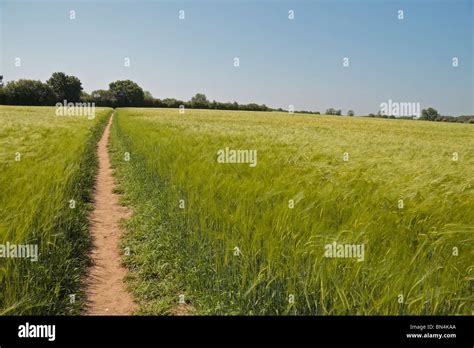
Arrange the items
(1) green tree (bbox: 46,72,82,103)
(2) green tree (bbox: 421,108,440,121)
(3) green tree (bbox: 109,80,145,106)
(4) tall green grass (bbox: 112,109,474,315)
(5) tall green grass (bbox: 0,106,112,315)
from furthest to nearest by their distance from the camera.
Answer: (3) green tree (bbox: 109,80,145,106), (1) green tree (bbox: 46,72,82,103), (2) green tree (bbox: 421,108,440,121), (5) tall green grass (bbox: 0,106,112,315), (4) tall green grass (bbox: 112,109,474,315)

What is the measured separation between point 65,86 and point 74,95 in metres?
2.99

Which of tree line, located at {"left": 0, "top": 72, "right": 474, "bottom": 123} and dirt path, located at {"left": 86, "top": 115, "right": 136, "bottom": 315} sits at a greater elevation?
tree line, located at {"left": 0, "top": 72, "right": 474, "bottom": 123}

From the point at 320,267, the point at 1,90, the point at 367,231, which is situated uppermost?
the point at 1,90

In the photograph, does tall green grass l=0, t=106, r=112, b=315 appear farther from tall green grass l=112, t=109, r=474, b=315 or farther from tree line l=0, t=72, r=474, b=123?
tree line l=0, t=72, r=474, b=123

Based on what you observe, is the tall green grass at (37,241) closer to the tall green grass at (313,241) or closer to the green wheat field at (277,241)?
the green wheat field at (277,241)

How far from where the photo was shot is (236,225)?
2760 mm

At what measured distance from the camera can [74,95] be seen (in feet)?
266

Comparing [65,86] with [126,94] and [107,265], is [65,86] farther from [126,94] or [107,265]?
[107,265]

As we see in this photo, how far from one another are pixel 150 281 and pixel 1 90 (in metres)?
88.2

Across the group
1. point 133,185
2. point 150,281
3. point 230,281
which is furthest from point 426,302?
point 133,185

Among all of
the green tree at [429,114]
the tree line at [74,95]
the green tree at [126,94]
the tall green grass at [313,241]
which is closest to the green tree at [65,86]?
the tree line at [74,95]

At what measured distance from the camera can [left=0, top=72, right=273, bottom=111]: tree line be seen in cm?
7106

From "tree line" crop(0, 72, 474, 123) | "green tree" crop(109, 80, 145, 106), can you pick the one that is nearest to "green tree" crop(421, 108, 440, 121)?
"tree line" crop(0, 72, 474, 123)
